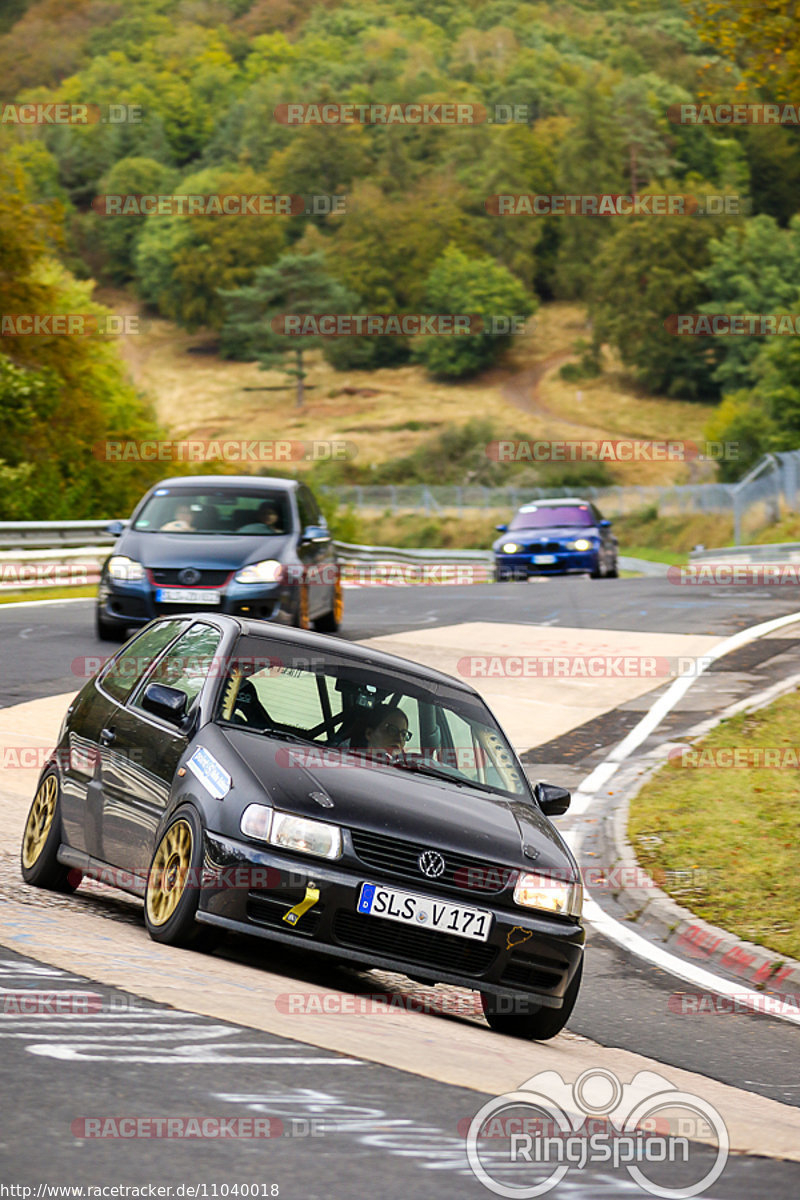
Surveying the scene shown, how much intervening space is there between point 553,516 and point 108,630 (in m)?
15.6

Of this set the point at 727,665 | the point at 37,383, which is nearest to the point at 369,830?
the point at 727,665

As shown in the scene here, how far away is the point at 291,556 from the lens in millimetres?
17156

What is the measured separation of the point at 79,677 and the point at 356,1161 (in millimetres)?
12129

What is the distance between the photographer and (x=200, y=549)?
667 inches

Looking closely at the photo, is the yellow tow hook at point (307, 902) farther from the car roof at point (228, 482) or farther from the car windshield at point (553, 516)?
the car windshield at point (553, 516)

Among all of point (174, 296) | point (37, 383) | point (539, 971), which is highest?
point (539, 971)

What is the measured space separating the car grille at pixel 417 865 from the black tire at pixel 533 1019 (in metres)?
0.48

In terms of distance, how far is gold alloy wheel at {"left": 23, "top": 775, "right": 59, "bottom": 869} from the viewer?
26.9 ft

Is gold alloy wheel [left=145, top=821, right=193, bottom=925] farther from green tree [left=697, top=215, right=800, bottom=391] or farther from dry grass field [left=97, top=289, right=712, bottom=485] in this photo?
green tree [left=697, top=215, right=800, bottom=391]

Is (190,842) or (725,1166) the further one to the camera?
(190,842)

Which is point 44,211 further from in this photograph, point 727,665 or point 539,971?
point 539,971

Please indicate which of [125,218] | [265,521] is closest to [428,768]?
[265,521]

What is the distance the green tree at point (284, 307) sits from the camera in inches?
5192

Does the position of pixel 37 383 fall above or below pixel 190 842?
below
